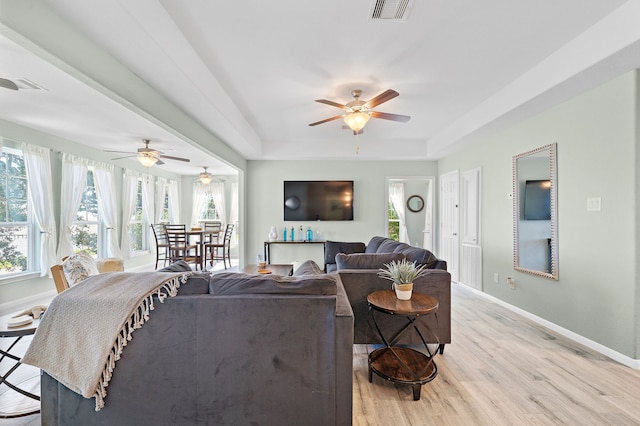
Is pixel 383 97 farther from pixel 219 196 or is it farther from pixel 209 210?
pixel 209 210

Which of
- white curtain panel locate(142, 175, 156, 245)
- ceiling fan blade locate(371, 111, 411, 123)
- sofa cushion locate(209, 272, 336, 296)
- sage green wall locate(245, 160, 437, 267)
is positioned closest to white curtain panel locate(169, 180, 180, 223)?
white curtain panel locate(142, 175, 156, 245)

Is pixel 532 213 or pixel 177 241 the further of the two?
pixel 177 241

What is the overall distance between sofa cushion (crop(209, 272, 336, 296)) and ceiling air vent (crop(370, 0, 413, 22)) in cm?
190

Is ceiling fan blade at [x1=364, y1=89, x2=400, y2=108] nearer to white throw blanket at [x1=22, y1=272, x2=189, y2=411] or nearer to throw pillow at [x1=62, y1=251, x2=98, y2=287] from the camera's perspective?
white throw blanket at [x1=22, y1=272, x2=189, y2=411]

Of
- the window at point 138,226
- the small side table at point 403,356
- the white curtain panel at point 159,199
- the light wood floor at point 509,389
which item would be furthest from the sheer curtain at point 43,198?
the small side table at point 403,356

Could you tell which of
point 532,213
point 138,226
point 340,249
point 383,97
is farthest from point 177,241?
point 532,213

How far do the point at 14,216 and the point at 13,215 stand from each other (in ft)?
0.06

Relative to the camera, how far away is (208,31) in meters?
2.39

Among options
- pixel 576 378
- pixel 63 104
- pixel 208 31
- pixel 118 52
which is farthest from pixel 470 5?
pixel 63 104

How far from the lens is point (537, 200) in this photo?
148 inches

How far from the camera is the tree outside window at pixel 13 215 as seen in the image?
4102mm

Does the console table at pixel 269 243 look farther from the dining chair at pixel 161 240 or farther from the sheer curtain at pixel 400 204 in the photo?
the sheer curtain at pixel 400 204

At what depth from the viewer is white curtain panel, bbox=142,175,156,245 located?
702cm

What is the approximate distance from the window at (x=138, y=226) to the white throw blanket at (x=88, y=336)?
19.1 ft
